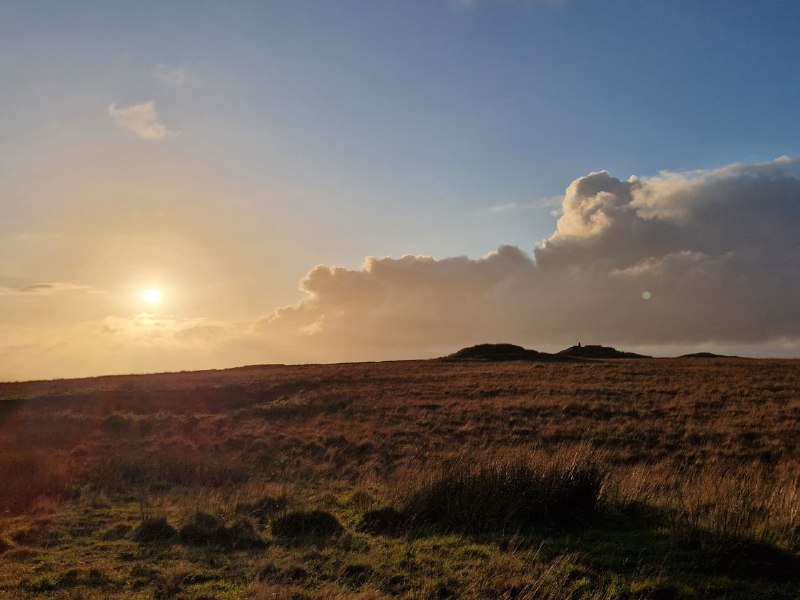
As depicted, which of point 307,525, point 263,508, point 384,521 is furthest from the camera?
point 263,508

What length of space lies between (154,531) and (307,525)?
2970mm

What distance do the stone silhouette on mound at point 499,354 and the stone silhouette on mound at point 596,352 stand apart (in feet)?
16.7

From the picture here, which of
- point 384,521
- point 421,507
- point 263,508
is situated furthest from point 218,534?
point 421,507

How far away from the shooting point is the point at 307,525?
452 inches

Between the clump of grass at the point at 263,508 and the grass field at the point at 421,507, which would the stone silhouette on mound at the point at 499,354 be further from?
the clump of grass at the point at 263,508

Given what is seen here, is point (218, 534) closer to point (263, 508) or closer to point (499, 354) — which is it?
point (263, 508)

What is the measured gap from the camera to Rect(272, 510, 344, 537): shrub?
11.1m

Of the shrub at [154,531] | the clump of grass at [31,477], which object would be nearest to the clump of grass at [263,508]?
the shrub at [154,531]

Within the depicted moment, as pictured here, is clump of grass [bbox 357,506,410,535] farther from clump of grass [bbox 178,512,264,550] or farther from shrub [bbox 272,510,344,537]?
clump of grass [bbox 178,512,264,550]

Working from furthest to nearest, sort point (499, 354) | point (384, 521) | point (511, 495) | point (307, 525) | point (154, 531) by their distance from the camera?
point (499, 354)
point (154, 531)
point (307, 525)
point (384, 521)
point (511, 495)

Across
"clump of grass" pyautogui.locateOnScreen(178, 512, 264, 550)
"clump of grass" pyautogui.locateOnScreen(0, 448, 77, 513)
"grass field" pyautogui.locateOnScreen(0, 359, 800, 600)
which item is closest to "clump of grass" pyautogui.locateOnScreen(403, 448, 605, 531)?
"grass field" pyautogui.locateOnScreen(0, 359, 800, 600)

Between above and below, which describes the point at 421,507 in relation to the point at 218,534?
above

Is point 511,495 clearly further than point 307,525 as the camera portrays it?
No

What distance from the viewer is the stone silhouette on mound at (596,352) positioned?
241 feet
